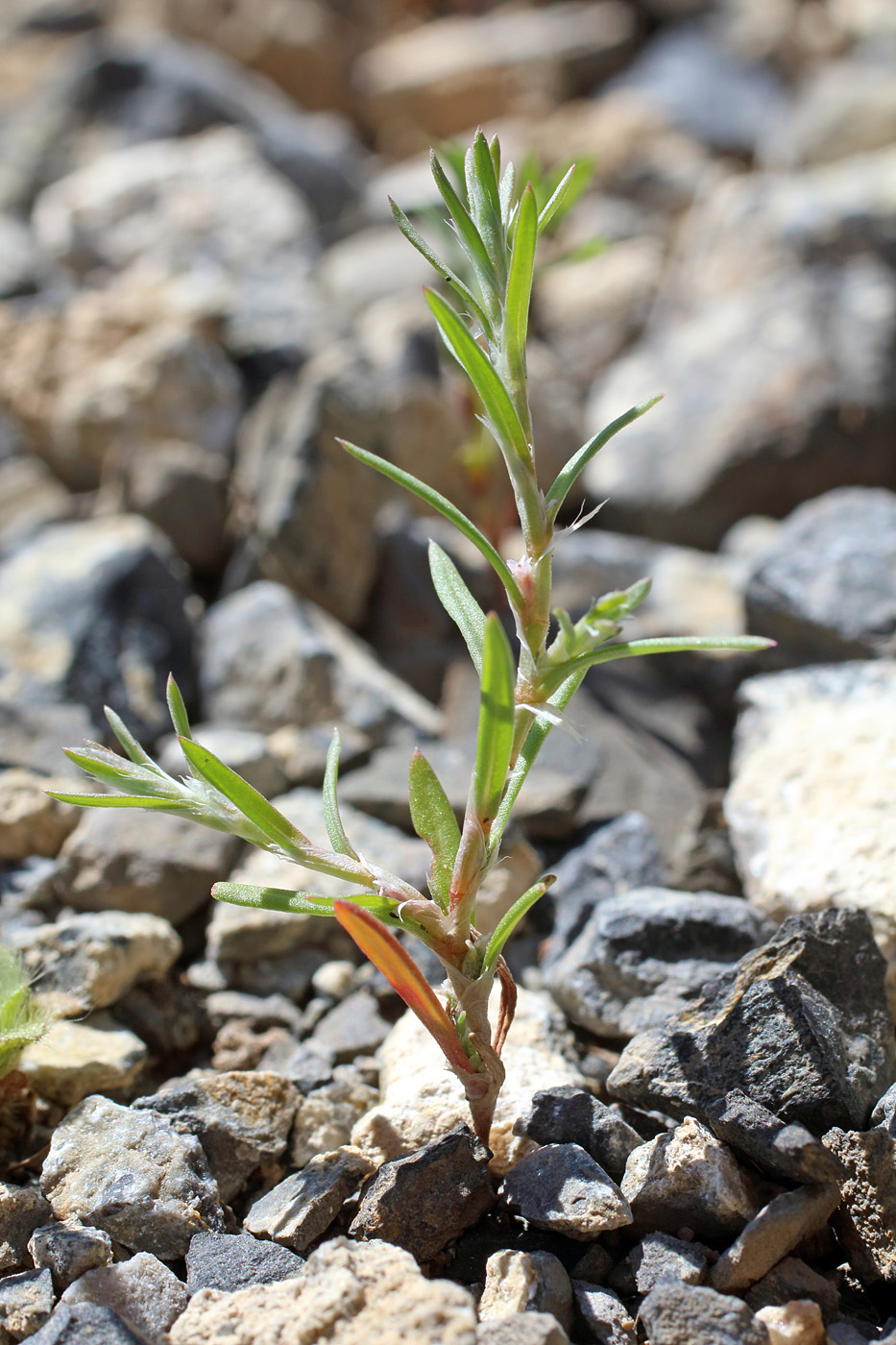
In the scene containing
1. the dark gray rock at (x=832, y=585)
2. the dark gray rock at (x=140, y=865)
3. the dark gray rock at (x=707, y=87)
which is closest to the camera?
the dark gray rock at (x=140, y=865)

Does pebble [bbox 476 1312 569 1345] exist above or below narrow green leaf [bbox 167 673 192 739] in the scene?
below

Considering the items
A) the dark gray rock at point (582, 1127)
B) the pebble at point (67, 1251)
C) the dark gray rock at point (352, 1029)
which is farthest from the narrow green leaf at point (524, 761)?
the pebble at point (67, 1251)

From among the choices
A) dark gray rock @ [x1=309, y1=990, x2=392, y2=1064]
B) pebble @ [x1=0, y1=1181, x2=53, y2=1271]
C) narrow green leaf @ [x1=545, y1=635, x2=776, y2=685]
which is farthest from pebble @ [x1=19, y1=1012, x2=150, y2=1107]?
narrow green leaf @ [x1=545, y1=635, x2=776, y2=685]

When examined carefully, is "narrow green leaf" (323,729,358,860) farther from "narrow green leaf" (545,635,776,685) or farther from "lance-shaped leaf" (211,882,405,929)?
"narrow green leaf" (545,635,776,685)

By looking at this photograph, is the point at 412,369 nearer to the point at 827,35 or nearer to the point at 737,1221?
the point at 737,1221

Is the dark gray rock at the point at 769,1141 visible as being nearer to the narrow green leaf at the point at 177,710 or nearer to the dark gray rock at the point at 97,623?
the narrow green leaf at the point at 177,710

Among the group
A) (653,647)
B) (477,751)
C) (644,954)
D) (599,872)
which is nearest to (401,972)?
(477,751)
